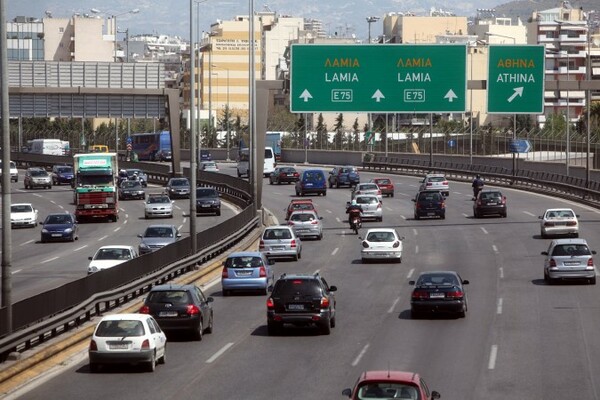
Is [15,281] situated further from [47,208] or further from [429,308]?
[47,208]

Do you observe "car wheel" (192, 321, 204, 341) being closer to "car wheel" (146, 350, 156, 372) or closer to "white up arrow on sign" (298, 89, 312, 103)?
"car wheel" (146, 350, 156, 372)

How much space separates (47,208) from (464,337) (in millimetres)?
56765

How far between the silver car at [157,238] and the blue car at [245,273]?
1098cm

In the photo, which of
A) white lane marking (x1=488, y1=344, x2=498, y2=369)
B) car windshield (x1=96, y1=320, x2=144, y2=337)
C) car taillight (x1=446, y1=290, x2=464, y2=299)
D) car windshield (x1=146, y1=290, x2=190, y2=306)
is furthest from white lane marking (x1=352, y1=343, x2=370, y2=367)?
car taillight (x1=446, y1=290, x2=464, y2=299)

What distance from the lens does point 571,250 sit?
4256cm

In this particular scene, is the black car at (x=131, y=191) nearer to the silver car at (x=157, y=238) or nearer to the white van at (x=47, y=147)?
the silver car at (x=157, y=238)

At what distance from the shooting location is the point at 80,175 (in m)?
72.2

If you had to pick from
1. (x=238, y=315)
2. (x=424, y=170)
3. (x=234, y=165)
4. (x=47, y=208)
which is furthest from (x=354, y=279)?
(x=234, y=165)

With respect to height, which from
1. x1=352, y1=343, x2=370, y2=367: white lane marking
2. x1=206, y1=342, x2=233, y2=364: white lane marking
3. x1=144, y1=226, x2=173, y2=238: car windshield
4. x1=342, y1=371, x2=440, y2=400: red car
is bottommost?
x1=206, y1=342, x2=233, y2=364: white lane marking

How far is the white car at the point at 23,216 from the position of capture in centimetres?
7112

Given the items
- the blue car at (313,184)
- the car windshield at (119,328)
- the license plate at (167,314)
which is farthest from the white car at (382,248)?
the blue car at (313,184)

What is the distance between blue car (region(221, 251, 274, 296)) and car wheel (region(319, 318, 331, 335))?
8.67 metres

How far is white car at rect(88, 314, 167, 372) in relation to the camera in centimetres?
2573

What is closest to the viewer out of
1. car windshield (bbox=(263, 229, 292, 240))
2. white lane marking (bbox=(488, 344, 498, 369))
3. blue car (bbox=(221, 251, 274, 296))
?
white lane marking (bbox=(488, 344, 498, 369))
